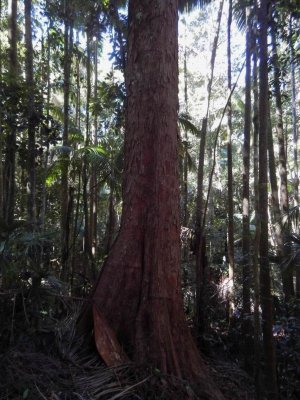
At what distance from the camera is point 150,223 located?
4090 millimetres

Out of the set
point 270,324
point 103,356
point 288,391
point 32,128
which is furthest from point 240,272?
point 103,356

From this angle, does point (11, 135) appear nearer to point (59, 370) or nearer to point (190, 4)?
point (59, 370)

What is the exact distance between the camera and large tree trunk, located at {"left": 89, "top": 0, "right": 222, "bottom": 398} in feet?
12.6

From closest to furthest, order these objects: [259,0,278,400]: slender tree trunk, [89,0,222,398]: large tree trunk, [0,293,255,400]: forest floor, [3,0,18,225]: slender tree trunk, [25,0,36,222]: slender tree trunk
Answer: [0,293,255,400]: forest floor, [89,0,222,398]: large tree trunk, [259,0,278,400]: slender tree trunk, [25,0,36,222]: slender tree trunk, [3,0,18,225]: slender tree trunk

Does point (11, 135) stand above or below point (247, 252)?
above

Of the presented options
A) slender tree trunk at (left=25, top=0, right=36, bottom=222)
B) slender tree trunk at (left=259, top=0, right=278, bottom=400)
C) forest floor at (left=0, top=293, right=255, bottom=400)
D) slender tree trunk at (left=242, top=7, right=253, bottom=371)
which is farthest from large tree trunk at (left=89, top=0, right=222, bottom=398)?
slender tree trunk at (left=25, top=0, right=36, bottom=222)

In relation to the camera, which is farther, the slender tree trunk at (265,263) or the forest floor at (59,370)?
the slender tree trunk at (265,263)

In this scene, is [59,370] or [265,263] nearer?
[59,370]

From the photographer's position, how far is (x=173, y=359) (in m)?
3.77

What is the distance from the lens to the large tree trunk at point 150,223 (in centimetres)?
384

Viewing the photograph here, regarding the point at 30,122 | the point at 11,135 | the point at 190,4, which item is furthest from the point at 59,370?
the point at 190,4

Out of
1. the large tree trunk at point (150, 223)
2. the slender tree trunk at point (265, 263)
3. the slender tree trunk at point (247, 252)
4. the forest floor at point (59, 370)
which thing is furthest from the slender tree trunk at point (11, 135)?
the slender tree trunk at point (265, 263)

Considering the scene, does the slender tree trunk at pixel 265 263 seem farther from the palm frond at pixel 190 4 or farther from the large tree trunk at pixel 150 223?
the palm frond at pixel 190 4

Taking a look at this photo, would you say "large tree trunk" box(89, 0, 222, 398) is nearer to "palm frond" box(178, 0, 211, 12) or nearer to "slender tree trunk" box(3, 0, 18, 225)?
"slender tree trunk" box(3, 0, 18, 225)
